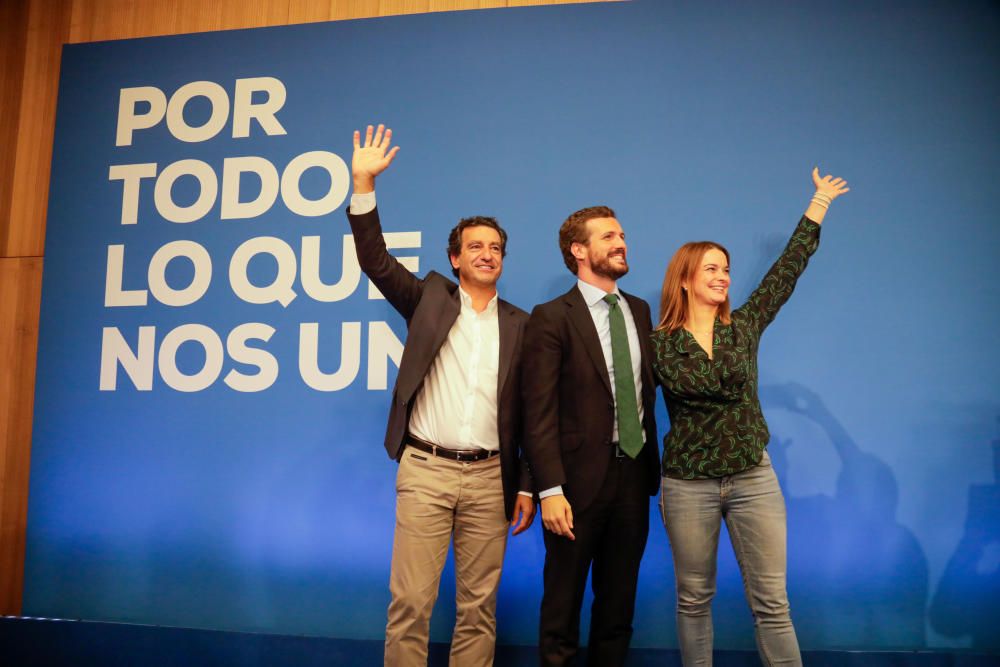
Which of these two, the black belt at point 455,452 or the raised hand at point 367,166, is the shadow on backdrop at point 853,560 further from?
the raised hand at point 367,166

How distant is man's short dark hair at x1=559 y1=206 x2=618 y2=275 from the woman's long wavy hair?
0.96 feet

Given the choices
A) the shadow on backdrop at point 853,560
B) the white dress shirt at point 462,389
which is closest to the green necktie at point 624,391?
the white dress shirt at point 462,389

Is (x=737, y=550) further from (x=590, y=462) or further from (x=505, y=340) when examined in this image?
(x=505, y=340)

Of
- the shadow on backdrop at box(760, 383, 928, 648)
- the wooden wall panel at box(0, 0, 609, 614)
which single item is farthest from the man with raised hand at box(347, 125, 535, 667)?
the wooden wall panel at box(0, 0, 609, 614)

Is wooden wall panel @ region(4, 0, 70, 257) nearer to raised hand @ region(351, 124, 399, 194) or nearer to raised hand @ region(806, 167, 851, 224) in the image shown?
raised hand @ region(351, 124, 399, 194)

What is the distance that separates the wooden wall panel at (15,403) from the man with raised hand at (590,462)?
2603 millimetres

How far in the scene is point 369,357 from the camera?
3225mm

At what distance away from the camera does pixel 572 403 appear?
2.27 m

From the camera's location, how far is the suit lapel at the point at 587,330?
2.26 m

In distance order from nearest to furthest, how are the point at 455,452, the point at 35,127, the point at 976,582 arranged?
1. the point at 455,452
2. the point at 976,582
3. the point at 35,127

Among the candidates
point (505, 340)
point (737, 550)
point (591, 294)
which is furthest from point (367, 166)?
point (737, 550)

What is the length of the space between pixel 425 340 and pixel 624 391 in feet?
2.16

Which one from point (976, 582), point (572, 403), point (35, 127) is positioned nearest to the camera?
point (572, 403)

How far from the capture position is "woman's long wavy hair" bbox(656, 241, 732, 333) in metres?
2.32
